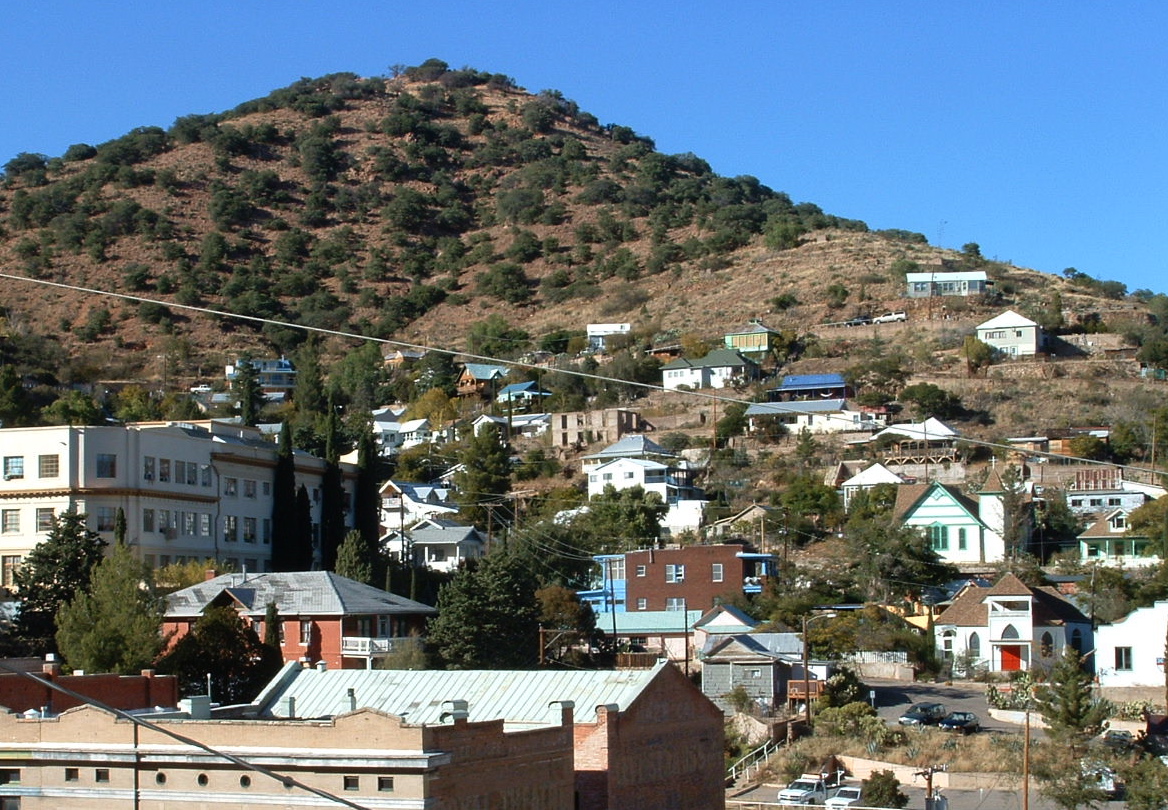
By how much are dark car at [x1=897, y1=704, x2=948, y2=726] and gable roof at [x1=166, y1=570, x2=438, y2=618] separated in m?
16.4

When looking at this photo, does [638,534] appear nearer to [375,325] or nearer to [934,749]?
[934,749]

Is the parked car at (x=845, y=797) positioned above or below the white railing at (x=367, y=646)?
below

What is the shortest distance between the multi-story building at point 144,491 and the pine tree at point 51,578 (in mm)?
5115

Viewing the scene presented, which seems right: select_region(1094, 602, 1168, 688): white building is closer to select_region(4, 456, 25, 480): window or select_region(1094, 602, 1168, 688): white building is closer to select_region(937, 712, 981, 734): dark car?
select_region(937, 712, 981, 734): dark car

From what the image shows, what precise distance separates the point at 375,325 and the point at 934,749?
11227 centimetres

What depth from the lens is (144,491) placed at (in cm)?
6619

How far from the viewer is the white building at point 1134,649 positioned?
202ft

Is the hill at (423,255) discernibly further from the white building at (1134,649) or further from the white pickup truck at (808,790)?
the white pickup truck at (808,790)

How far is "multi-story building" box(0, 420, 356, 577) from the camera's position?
6469cm

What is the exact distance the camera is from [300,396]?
124375 mm

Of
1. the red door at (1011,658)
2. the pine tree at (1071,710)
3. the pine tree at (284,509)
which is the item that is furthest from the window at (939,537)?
the pine tree at (284,509)

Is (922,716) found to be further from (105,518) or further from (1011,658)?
(105,518)

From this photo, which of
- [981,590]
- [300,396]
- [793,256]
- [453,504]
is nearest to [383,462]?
[453,504]

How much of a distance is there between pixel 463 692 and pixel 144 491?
105 feet
